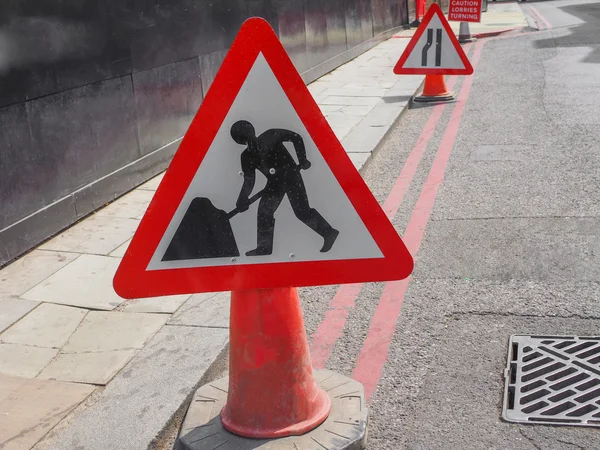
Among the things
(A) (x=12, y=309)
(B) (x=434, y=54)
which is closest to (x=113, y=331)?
(A) (x=12, y=309)

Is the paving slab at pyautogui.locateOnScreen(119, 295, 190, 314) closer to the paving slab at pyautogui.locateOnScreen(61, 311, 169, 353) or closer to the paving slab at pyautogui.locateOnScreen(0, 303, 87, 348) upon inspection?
the paving slab at pyautogui.locateOnScreen(61, 311, 169, 353)

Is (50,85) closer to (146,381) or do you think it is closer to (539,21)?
(146,381)

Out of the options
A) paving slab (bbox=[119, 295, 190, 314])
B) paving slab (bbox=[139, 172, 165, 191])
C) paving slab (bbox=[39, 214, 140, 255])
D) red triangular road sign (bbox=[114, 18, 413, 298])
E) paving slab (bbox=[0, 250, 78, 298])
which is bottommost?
paving slab (bbox=[139, 172, 165, 191])

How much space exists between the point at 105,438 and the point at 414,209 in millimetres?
3564

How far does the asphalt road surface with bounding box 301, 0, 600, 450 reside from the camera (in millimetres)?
3355

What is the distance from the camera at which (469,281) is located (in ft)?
15.4

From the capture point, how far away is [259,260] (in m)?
2.77

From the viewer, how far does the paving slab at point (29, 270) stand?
185 inches

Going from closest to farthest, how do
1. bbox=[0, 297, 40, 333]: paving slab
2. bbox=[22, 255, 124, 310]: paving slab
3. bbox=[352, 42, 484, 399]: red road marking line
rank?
bbox=[352, 42, 484, 399]: red road marking line → bbox=[0, 297, 40, 333]: paving slab → bbox=[22, 255, 124, 310]: paving slab

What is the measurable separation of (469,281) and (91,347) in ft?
6.91

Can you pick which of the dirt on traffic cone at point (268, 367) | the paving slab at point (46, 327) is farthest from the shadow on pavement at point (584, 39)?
the dirt on traffic cone at point (268, 367)

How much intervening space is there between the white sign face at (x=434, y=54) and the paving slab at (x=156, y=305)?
21.9ft

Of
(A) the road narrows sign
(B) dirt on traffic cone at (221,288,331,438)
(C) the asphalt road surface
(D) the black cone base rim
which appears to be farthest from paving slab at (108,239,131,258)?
(A) the road narrows sign

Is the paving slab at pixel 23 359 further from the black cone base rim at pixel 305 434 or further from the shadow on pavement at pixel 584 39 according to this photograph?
the shadow on pavement at pixel 584 39
